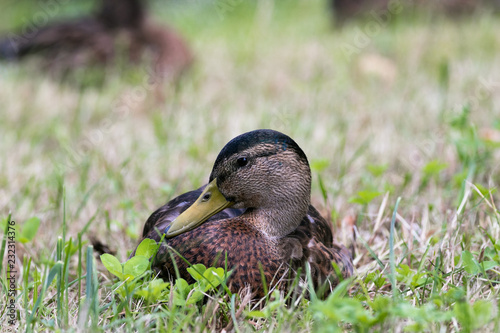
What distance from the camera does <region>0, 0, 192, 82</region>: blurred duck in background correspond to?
5793 millimetres

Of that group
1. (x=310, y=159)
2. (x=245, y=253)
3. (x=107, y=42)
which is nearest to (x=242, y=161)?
(x=245, y=253)

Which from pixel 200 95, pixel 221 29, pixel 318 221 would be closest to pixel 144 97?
pixel 200 95

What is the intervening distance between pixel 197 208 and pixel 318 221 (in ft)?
1.74

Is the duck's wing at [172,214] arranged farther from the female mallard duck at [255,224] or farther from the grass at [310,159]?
the grass at [310,159]

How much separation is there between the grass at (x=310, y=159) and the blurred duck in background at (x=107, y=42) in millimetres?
202

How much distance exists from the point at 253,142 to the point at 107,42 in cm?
427

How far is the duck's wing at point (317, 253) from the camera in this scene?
204 cm

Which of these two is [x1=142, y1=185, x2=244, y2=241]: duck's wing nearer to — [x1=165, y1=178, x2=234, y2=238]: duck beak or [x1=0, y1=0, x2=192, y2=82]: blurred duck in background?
[x1=165, y1=178, x2=234, y2=238]: duck beak

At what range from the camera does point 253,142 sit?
2.06 metres

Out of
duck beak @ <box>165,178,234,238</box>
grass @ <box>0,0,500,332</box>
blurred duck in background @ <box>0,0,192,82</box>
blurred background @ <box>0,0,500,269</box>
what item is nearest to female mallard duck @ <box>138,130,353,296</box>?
duck beak @ <box>165,178,234,238</box>

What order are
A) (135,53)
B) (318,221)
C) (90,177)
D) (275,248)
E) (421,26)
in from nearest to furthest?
1. (275,248)
2. (318,221)
3. (90,177)
4. (135,53)
5. (421,26)

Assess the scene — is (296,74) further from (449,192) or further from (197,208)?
(197,208)

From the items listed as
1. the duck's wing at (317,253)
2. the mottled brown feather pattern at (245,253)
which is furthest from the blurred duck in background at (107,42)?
the mottled brown feather pattern at (245,253)

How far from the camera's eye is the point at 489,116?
4.33 m
